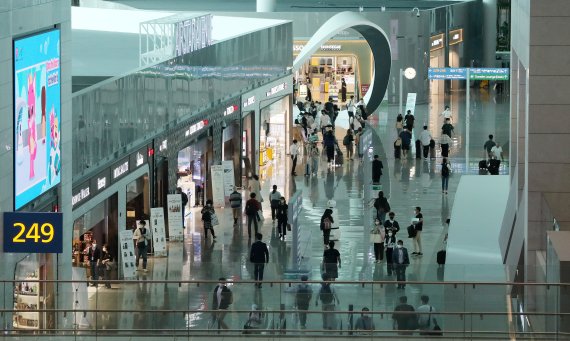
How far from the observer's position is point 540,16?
21.0m

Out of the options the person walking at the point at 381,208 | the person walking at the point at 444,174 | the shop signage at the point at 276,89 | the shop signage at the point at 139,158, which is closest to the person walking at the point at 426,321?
the shop signage at the point at 139,158

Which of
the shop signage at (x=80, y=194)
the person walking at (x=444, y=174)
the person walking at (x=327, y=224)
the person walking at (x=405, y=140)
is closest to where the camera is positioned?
the shop signage at (x=80, y=194)

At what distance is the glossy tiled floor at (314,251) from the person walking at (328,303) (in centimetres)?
10

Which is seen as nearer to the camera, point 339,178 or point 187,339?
point 187,339

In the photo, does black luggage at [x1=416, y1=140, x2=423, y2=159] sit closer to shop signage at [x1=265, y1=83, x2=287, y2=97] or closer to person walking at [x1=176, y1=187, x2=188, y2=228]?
shop signage at [x1=265, y1=83, x2=287, y2=97]

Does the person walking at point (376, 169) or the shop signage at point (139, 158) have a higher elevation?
the shop signage at point (139, 158)

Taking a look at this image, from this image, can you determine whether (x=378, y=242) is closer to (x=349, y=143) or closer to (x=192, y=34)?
(x=192, y=34)

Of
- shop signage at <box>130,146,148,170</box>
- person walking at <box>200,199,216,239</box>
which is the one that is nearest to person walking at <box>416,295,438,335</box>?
shop signage at <box>130,146,148,170</box>

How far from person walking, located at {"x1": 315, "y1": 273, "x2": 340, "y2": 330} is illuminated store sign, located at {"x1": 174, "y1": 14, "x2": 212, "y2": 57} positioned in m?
15.9

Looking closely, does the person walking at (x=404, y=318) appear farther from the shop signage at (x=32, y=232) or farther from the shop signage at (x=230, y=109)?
the shop signage at (x=230, y=109)

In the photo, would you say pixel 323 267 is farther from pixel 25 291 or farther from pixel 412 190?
pixel 412 190

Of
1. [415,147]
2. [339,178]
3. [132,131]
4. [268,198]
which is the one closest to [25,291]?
[132,131]

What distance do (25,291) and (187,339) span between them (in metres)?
2.39

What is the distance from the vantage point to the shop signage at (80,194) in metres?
24.6
